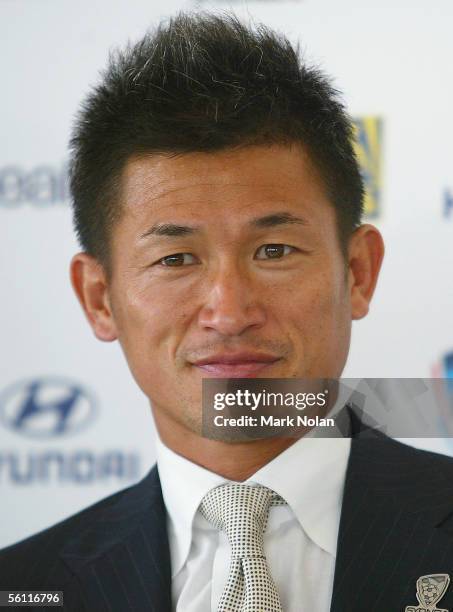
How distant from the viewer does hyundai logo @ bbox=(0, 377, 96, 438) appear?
137 cm

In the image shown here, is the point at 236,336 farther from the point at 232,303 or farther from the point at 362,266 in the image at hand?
the point at 362,266

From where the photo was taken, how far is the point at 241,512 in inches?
39.3

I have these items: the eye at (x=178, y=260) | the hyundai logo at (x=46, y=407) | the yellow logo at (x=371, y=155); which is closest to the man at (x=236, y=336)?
the eye at (x=178, y=260)

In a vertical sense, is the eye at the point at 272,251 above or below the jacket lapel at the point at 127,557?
above

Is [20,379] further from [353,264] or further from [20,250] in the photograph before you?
[353,264]

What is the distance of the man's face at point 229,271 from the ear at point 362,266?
0.06m

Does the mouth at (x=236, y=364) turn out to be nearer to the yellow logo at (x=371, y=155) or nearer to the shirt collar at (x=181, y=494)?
the shirt collar at (x=181, y=494)

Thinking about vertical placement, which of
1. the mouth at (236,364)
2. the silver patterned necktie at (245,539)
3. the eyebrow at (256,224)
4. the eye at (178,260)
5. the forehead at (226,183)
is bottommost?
the silver patterned necktie at (245,539)

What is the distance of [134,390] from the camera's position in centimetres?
135

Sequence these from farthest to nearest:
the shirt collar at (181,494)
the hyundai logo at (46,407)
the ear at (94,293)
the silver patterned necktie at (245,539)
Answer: the hyundai logo at (46,407)
the ear at (94,293)
the shirt collar at (181,494)
the silver patterned necktie at (245,539)

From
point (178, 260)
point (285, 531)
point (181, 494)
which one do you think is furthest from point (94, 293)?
point (285, 531)

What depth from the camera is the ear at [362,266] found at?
1.11m

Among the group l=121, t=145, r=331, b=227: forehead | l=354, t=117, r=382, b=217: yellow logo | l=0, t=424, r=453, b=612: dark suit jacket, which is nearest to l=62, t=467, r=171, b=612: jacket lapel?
l=0, t=424, r=453, b=612: dark suit jacket

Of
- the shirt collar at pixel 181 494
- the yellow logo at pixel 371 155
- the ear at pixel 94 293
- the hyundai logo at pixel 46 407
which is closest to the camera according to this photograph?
the shirt collar at pixel 181 494
